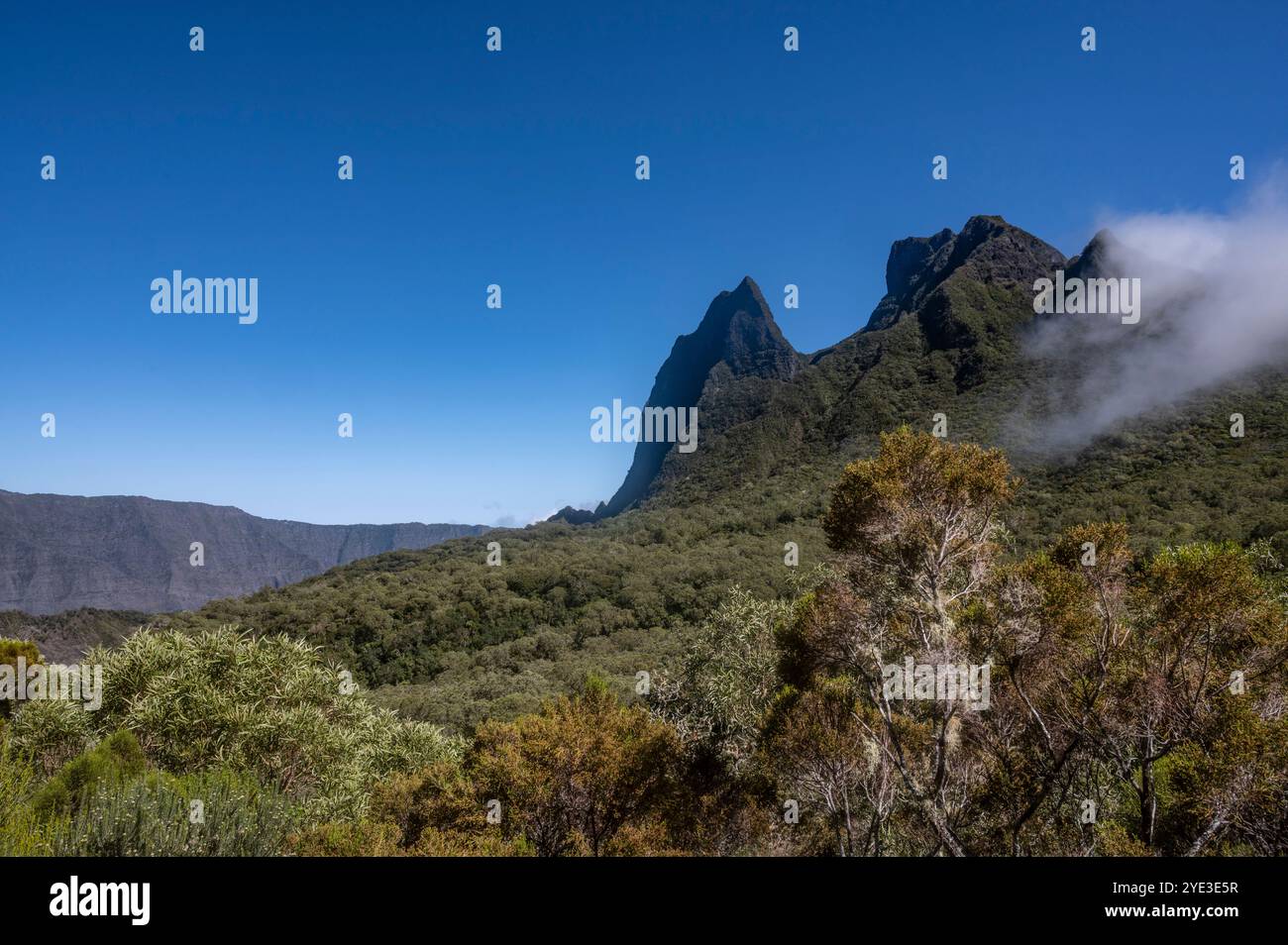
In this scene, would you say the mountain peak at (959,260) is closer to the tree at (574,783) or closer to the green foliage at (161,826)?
the tree at (574,783)

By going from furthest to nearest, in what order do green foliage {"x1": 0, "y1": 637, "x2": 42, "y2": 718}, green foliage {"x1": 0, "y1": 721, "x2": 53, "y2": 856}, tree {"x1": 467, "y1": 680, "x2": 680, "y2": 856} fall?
green foliage {"x1": 0, "y1": 637, "x2": 42, "y2": 718} < tree {"x1": 467, "y1": 680, "x2": 680, "y2": 856} < green foliage {"x1": 0, "y1": 721, "x2": 53, "y2": 856}

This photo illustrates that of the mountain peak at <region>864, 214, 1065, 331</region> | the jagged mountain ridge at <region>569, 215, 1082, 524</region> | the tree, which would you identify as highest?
the mountain peak at <region>864, 214, 1065, 331</region>

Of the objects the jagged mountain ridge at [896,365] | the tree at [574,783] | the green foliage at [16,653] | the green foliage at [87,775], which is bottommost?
the tree at [574,783]

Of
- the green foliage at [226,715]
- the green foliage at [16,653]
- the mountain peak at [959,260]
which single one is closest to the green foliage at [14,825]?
the green foliage at [226,715]

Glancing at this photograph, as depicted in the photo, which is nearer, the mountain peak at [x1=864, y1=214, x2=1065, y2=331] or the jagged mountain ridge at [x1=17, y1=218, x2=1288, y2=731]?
the jagged mountain ridge at [x1=17, y1=218, x2=1288, y2=731]

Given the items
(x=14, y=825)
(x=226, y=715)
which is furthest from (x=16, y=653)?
(x=14, y=825)

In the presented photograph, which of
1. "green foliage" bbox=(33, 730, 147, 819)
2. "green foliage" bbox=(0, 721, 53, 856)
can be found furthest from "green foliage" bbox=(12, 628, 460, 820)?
"green foliage" bbox=(0, 721, 53, 856)

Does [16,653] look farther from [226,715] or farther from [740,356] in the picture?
[740,356]

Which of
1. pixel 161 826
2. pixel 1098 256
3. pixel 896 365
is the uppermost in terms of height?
pixel 1098 256

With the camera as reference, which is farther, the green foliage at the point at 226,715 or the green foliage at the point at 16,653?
the green foliage at the point at 16,653

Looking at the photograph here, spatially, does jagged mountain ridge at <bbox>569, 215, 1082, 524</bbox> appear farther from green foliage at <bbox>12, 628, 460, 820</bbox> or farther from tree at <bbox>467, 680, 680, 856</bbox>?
green foliage at <bbox>12, 628, 460, 820</bbox>
